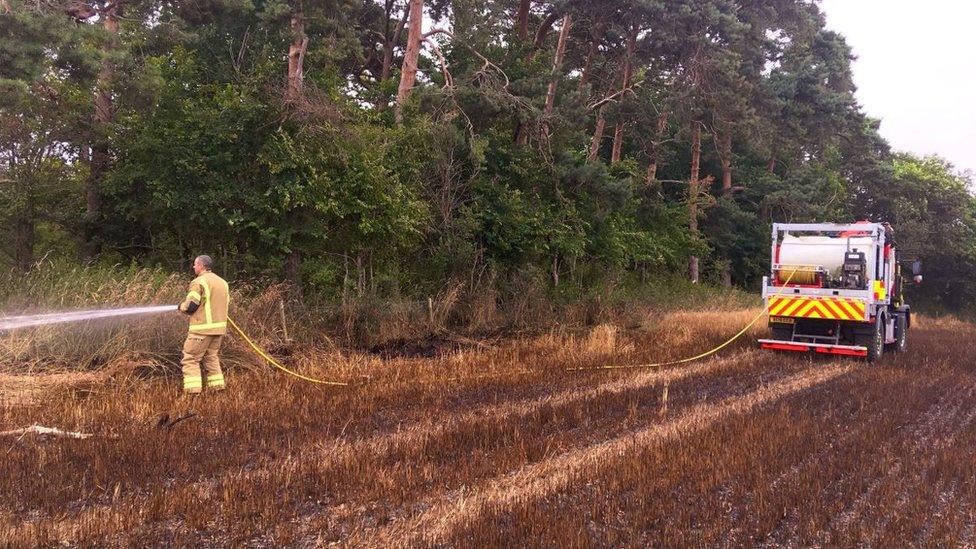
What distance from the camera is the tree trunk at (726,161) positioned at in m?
30.5

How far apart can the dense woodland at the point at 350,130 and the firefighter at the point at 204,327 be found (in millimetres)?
3675

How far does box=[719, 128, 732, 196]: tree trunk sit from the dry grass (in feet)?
74.7

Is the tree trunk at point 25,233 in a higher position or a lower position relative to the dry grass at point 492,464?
higher

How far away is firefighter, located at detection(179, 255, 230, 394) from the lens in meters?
7.77

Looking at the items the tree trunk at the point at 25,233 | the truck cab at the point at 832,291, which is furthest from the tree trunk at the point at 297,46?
the truck cab at the point at 832,291

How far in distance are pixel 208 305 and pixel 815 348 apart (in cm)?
1035

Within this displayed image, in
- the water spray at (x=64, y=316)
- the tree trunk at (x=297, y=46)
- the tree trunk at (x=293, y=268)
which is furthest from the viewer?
the tree trunk at (x=293, y=268)

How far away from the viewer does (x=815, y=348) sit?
12.3 metres

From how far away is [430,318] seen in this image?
500 inches

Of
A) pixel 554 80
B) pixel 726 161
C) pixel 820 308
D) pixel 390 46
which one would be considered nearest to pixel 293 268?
pixel 554 80

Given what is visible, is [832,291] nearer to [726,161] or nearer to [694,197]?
[694,197]

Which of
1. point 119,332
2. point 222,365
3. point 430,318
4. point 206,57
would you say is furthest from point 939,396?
point 206,57

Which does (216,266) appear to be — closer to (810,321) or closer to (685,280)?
(810,321)

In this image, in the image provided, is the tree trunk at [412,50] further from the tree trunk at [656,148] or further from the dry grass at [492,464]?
the tree trunk at [656,148]
